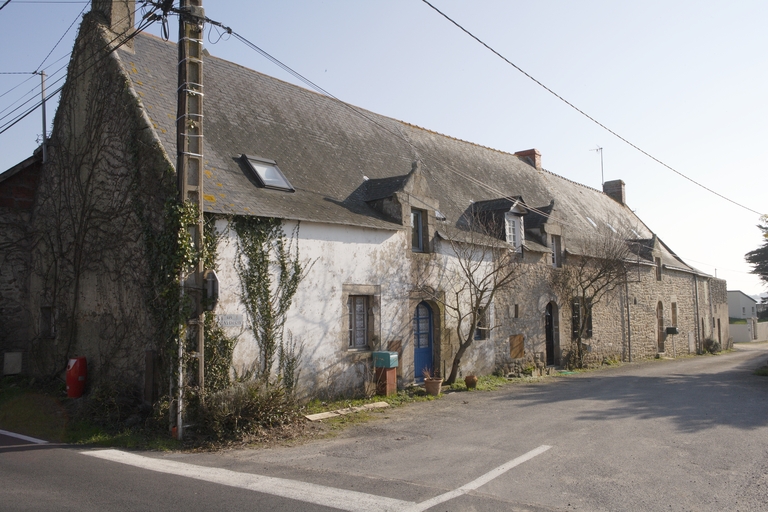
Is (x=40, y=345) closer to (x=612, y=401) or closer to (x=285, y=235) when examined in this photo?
(x=285, y=235)

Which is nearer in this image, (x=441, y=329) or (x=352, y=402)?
(x=352, y=402)

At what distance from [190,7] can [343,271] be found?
5.61 m

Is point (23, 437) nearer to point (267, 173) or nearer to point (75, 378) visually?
point (75, 378)

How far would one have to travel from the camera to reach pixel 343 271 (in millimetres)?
12289

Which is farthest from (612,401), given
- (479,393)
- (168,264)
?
(168,264)

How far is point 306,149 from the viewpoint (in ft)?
47.9

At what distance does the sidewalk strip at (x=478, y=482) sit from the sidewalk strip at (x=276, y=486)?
0.14 meters

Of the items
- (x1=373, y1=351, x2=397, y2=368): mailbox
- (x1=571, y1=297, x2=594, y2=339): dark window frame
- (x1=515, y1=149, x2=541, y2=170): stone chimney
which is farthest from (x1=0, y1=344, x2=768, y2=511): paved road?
(x1=515, y1=149, x2=541, y2=170): stone chimney

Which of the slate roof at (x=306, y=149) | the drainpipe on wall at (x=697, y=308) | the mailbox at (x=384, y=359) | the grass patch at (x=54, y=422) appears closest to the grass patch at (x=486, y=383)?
the mailbox at (x=384, y=359)

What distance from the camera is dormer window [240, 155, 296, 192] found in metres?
12.0

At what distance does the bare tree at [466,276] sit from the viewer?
14.7m

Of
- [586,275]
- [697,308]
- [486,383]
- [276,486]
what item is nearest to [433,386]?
[486,383]

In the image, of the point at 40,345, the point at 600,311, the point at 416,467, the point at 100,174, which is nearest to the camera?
the point at 416,467

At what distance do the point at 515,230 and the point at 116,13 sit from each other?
39.0ft
